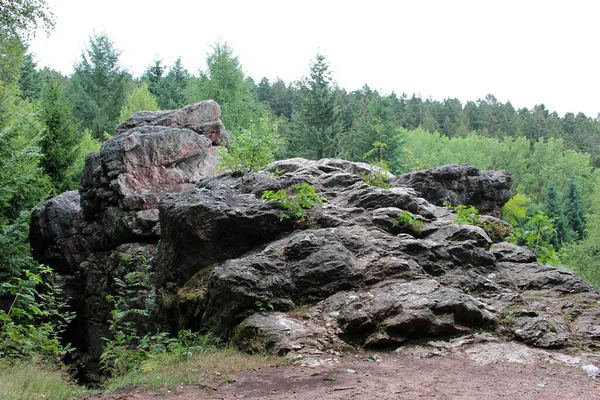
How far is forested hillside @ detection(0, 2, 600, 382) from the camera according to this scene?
1270cm

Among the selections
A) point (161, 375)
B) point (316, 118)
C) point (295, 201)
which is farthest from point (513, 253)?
point (316, 118)

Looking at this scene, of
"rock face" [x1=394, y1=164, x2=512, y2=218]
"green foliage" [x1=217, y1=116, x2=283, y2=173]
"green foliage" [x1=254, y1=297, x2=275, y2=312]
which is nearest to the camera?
"green foliage" [x1=254, y1=297, x2=275, y2=312]

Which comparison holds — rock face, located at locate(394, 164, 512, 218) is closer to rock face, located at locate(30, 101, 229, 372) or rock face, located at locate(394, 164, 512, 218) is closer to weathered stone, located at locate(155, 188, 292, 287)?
weathered stone, located at locate(155, 188, 292, 287)

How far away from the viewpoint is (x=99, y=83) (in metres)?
43.1

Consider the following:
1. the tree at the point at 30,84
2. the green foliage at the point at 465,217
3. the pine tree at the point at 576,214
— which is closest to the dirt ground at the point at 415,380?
the green foliage at the point at 465,217

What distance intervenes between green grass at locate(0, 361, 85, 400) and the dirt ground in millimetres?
478

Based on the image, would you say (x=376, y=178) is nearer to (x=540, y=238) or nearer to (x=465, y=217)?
(x=465, y=217)

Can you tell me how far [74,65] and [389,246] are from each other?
4358 cm

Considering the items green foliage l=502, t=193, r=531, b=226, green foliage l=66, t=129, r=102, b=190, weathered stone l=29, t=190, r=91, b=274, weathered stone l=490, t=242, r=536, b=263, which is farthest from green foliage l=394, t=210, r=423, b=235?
green foliage l=66, t=129, r=102, b=190

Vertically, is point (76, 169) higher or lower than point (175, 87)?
lower

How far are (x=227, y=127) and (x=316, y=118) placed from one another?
8666mm

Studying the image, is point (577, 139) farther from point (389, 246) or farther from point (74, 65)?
point (389, 246)

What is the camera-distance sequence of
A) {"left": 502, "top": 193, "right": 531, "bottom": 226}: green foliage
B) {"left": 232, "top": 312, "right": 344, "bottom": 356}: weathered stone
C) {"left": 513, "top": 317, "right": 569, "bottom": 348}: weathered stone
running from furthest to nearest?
{"left": 502, "top": 193, "right": 531, "bottom": 226}: green foliage → {"left": 232, "top": 312, "right": 344, "bottom": 356}: weathered stone → {"left": 513, "top": 317, "right": 569, "bottom": 348}: weathered stone

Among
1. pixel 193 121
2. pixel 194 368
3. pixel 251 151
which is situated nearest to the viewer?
pixel 194 368
